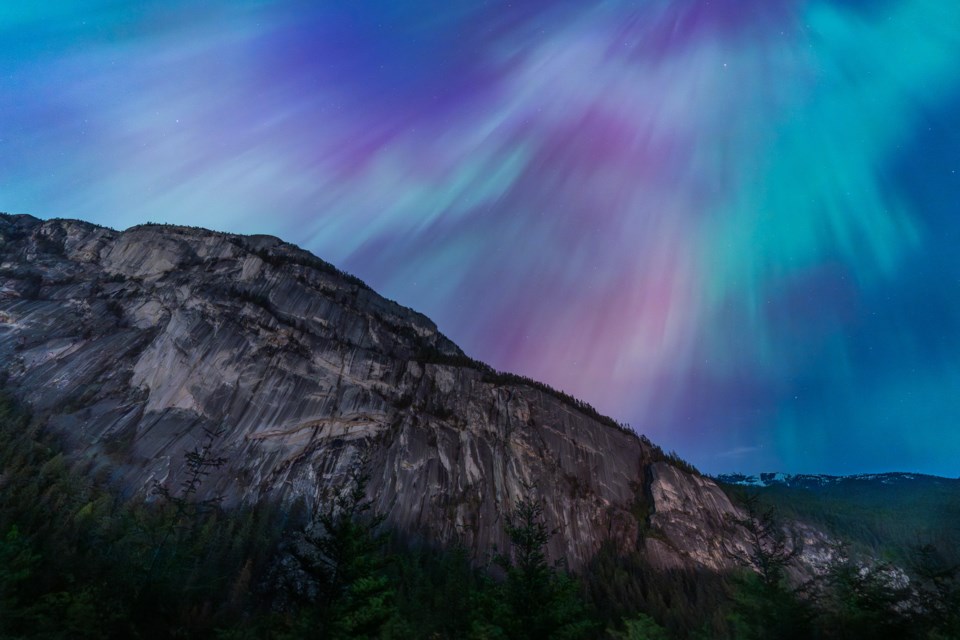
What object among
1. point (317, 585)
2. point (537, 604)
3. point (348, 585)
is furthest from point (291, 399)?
point (537, 604)

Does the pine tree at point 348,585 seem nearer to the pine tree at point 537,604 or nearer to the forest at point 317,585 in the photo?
the forest at point 317,585

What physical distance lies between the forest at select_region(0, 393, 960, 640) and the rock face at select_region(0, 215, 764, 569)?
34.0ft

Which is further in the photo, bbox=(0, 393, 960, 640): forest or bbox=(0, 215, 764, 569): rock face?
bbox=(0, 215, 764, 569): rock face

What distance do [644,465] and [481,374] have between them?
4198 centimetres

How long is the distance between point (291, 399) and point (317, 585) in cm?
6062

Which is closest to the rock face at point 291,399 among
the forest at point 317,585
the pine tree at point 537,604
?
the forest at point 317,585

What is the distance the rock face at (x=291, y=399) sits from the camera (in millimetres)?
64562

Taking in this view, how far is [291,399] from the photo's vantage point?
235 feet

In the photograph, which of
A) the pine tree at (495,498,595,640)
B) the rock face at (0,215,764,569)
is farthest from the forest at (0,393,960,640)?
the rock face at (0,215,764,569)

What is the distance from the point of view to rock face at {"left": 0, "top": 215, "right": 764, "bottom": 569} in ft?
212

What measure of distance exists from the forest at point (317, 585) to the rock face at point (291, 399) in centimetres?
1035

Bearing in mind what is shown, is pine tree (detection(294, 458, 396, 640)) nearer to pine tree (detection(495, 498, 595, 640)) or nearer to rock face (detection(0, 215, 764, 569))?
pine tree (detection(495, 498, 595, 640))

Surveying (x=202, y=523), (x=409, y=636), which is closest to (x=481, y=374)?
(x=202, y=523)

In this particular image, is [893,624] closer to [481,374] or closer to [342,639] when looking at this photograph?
[342,639]
